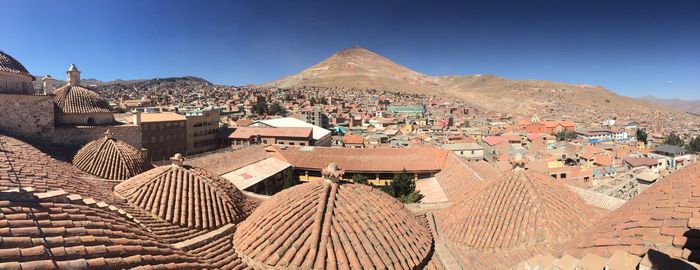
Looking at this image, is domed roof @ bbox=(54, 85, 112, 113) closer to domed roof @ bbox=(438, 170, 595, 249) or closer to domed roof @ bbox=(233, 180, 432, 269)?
domed roof @ bbox=(233, 180, 432, 269)

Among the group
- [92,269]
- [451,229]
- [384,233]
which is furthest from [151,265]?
[451,229]

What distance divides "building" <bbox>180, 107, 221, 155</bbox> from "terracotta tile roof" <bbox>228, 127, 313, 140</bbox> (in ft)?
7.63

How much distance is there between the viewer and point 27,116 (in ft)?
44.0

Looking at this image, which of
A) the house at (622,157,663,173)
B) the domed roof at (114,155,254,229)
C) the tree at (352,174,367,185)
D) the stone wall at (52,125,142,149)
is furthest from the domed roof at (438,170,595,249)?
the house at (622,157,663,173)

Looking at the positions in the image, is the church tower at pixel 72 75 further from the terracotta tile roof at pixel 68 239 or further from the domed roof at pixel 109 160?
the terracotta tile roof at pixel 68 239

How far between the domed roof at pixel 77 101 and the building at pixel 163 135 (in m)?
14.8

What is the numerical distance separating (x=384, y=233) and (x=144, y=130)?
108 feet

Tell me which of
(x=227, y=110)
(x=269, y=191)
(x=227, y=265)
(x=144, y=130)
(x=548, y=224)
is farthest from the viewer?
(x=227, y=110)

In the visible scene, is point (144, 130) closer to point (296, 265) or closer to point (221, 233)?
point (221, 233)

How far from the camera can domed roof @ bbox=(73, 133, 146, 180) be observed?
1120cm

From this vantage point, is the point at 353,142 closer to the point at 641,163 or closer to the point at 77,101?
the point at 641,163

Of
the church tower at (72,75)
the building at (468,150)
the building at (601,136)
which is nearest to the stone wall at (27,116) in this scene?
the church tower at (72,75)

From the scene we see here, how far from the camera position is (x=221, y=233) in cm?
682

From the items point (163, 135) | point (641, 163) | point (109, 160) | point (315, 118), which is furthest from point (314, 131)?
point (109, 160)
